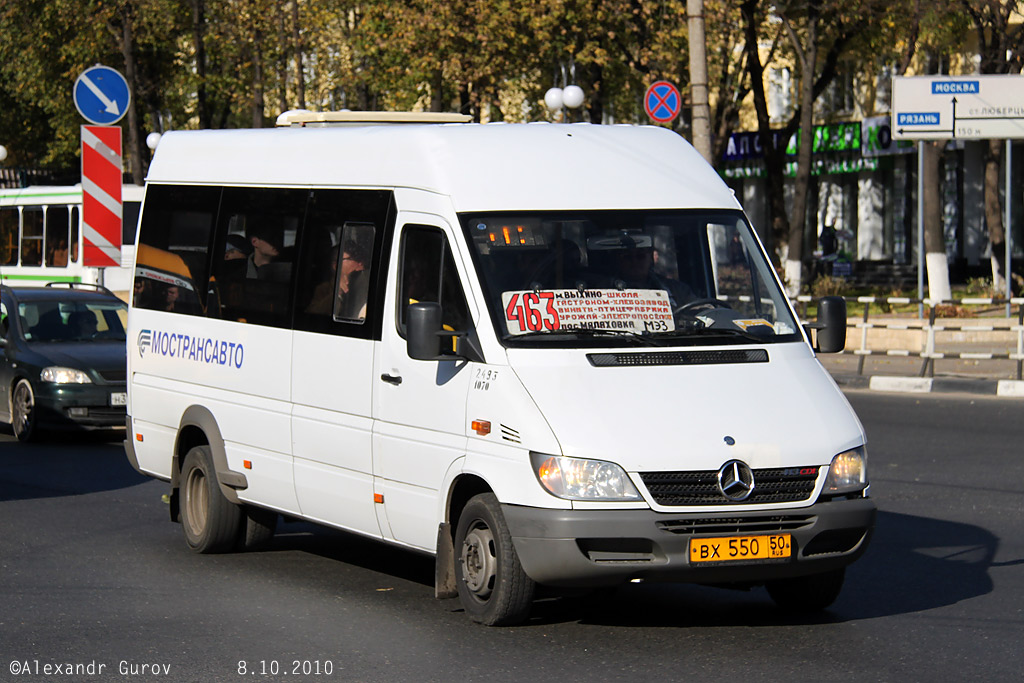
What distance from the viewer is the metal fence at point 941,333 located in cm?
2155

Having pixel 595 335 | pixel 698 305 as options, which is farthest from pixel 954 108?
pixel 595 335

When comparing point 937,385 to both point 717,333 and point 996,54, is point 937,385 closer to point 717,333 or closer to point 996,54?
point 717,333

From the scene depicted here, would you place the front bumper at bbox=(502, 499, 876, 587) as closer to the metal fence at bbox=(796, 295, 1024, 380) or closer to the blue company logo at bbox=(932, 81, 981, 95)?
the metal fence at bbox=(796, 295, 1024, 380)

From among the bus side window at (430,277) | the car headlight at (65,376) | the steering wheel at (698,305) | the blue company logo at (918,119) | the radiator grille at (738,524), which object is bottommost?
the radiator grille at (738,524)

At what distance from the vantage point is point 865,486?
760cm

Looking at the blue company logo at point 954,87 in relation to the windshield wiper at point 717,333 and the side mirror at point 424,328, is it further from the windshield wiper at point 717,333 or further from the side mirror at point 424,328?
the side mirror at point 424,328

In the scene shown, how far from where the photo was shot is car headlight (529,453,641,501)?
714 cm

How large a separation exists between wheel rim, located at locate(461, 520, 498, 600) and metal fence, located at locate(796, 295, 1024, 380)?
14.4 m

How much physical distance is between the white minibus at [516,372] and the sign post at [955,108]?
17878 millimetres

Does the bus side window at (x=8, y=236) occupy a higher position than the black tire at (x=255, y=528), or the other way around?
the bus side window at (x=8, y=236)

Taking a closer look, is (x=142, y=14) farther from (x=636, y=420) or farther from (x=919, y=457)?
(x=636, y=420)

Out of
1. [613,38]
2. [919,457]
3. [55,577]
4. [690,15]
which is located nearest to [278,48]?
[613,38]

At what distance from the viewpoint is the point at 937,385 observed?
21062mm

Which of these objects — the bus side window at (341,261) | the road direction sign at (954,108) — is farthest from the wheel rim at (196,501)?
the road direction sign at (954,108)
